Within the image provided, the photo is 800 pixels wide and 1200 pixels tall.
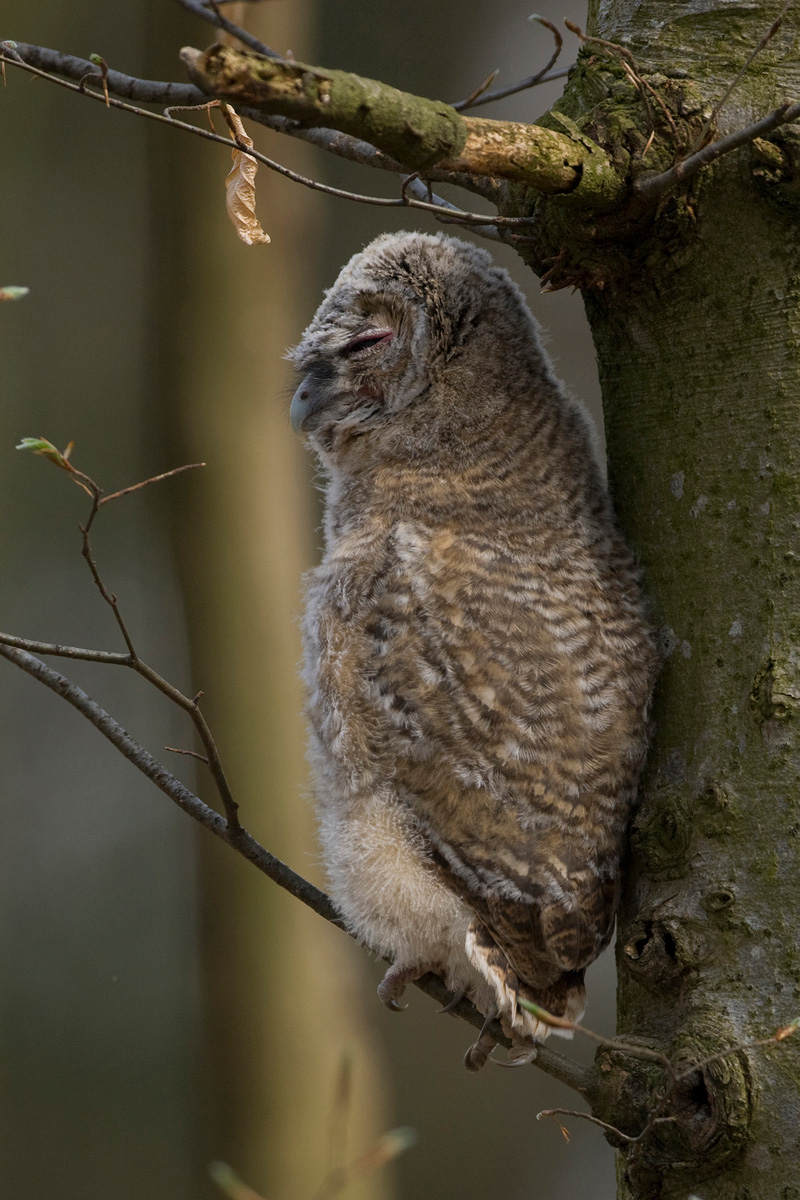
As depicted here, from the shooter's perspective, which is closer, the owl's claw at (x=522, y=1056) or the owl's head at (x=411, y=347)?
the owl's claw at (x=522, y=1056)

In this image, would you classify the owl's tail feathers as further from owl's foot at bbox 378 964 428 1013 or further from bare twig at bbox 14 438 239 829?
bare twig at bbox 14 438 239 829

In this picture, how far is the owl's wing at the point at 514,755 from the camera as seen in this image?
1688mm

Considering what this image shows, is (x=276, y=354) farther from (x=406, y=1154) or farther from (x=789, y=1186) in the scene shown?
(x=406, y=1154)

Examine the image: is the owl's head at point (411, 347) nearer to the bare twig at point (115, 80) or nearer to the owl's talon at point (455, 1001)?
the bare twig at point (115, 80)

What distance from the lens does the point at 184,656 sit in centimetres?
426

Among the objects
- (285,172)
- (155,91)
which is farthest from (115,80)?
(285,172)

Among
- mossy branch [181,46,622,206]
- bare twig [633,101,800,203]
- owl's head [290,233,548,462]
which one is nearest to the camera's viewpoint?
mossy branch [181,46,622,206]

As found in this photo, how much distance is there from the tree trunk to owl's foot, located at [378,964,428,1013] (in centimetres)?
32

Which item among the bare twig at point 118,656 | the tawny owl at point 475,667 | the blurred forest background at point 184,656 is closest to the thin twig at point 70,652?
the bare twig at point 118,656

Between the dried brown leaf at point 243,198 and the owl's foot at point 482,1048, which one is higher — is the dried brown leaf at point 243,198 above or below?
above

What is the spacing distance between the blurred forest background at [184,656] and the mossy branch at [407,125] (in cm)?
248

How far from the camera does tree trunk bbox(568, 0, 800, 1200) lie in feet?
4.93

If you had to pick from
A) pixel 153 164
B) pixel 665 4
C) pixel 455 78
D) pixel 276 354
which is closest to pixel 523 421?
pixel 665 4

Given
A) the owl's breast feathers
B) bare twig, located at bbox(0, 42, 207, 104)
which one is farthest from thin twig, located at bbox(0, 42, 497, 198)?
the owl's breast feathers
